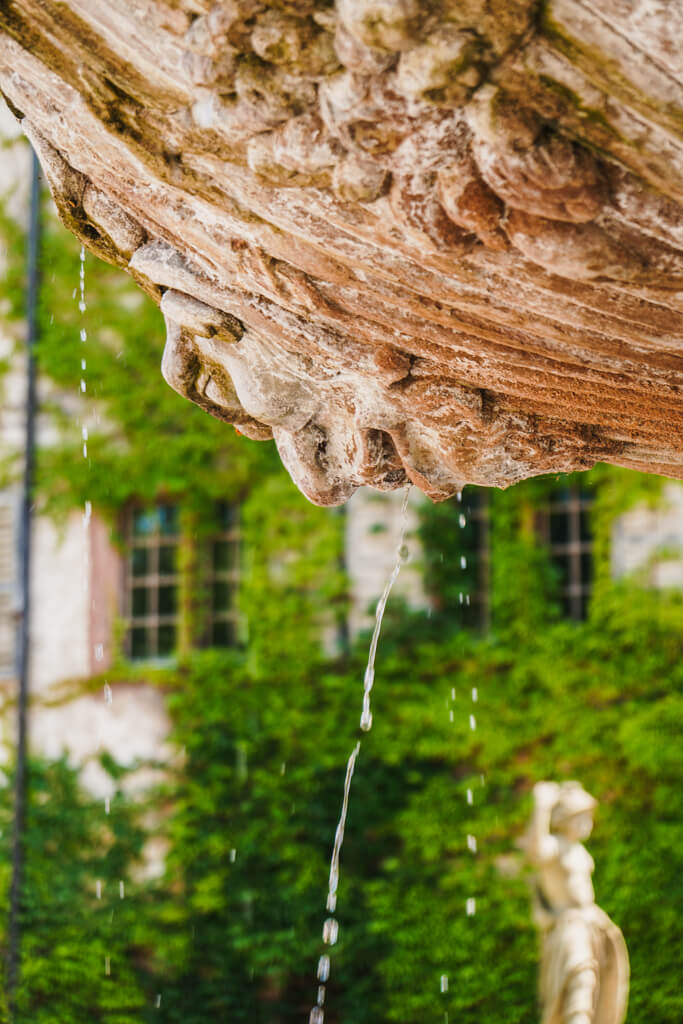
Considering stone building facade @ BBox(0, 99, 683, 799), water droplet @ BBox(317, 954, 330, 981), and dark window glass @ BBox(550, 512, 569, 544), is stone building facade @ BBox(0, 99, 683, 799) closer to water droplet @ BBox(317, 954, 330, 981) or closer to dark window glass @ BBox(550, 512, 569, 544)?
dark window glass @ BBox(550, 512, 569, 544)

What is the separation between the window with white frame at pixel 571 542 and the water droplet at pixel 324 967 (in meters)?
2.65

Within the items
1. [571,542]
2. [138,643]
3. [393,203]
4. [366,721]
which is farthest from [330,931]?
[393,203]

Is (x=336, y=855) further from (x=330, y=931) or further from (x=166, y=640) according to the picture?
(x=166, y=640)

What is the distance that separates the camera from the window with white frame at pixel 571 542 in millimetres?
8945

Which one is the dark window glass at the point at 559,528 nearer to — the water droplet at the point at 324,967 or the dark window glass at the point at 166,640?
the dark window glass at the point at 166,640

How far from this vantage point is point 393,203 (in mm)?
1832

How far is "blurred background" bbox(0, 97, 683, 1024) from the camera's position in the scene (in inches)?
321

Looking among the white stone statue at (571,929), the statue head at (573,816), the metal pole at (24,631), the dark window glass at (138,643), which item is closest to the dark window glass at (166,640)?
the dark window glass at (138,643)

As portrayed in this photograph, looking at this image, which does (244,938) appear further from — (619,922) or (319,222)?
(319,222)

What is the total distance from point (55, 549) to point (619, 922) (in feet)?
15.2

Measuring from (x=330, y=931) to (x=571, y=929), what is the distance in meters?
2.86

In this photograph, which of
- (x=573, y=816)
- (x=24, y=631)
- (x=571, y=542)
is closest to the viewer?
(x=573, y=816)

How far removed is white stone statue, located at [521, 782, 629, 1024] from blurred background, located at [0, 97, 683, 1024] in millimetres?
1883

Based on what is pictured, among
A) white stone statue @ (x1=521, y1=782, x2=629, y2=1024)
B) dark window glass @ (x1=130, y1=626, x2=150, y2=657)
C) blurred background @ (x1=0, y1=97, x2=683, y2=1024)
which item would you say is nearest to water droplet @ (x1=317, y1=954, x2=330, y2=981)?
blurred background @ (x1=0, y1=97, x2=683, y2=1024)
